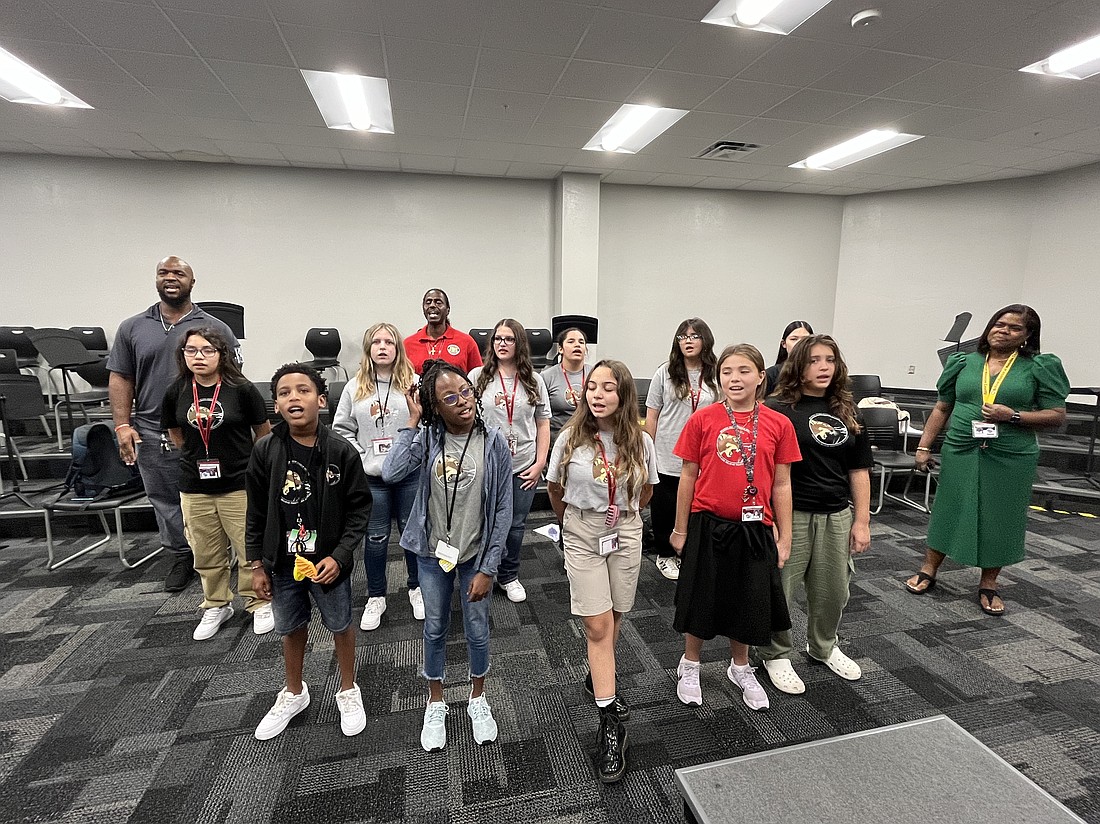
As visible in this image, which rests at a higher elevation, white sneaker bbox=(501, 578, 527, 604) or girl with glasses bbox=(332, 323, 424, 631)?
girl with glasses bbox=(332, 323, 424, 631)

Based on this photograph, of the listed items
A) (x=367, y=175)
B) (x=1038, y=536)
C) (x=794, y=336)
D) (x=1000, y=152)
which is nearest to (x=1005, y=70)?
(x=1000, y=152)

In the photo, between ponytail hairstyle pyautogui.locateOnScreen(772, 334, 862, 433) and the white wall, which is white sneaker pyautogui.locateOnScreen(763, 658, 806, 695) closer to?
ponytail hairstyle pyautogui.locateOnScreen(772, 334, 862, 433)

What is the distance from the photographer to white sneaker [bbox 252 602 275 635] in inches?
94.3

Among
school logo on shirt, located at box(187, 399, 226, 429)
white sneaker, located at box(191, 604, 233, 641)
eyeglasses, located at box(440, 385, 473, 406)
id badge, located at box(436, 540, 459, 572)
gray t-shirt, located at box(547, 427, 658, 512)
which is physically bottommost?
white sneaker, located at box(191, 604, 233, 641)

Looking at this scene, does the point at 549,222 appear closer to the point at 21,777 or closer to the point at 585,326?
the point at 585,326

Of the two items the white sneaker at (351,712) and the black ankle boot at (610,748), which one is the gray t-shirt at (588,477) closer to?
the black ankle boot at (610,748)

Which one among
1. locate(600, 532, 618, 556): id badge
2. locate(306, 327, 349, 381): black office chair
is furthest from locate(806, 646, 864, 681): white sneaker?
locate(306, 327, 349, 381): black office chair

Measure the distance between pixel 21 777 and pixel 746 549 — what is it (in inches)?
103

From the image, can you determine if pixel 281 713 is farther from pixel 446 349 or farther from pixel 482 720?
pixel 446 349

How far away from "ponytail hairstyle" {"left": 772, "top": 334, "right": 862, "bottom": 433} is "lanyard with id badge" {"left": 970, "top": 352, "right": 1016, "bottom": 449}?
118cm

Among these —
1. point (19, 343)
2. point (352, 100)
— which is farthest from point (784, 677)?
point (19, 343)

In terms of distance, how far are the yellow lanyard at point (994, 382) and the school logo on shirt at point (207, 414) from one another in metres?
3.77

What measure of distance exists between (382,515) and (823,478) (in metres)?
1.99

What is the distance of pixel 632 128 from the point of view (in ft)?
16.8
